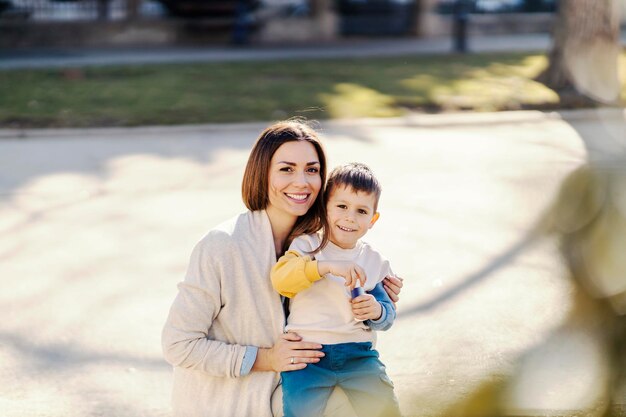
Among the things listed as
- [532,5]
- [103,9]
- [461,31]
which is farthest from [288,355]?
[532,5]

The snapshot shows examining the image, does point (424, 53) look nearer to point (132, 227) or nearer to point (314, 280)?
point (132, 227)

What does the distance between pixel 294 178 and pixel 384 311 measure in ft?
1.68

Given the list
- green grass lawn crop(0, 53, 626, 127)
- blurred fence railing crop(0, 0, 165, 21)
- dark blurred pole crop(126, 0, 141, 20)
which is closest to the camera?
green grass lawn crop(0, 53, 626, 127)

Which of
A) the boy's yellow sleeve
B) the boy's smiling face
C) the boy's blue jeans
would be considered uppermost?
the boy's smiling face

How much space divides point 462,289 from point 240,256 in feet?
8.76

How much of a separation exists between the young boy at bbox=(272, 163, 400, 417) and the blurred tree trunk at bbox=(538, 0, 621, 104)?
9639mm

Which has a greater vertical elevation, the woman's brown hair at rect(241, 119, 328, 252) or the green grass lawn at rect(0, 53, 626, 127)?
the woman's brown hair at rect(241, 119, 328, 252)

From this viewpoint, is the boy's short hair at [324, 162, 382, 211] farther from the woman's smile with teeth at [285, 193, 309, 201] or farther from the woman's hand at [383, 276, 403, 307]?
the woman's hand at [383, 276, 403, 307]

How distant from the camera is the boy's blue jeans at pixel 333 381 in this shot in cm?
260

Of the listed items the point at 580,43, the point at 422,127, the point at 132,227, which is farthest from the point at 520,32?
the point at 132,227

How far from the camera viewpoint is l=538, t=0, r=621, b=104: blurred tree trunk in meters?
11.9

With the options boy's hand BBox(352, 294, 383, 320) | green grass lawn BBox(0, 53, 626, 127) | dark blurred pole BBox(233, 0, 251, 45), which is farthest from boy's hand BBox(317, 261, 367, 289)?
dark blurred pole BBox(233, 0, 251, 45)

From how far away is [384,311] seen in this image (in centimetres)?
274

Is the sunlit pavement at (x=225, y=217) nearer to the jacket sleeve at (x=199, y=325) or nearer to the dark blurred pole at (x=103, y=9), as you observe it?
the jacket sleeve at (x=199, y=325)
